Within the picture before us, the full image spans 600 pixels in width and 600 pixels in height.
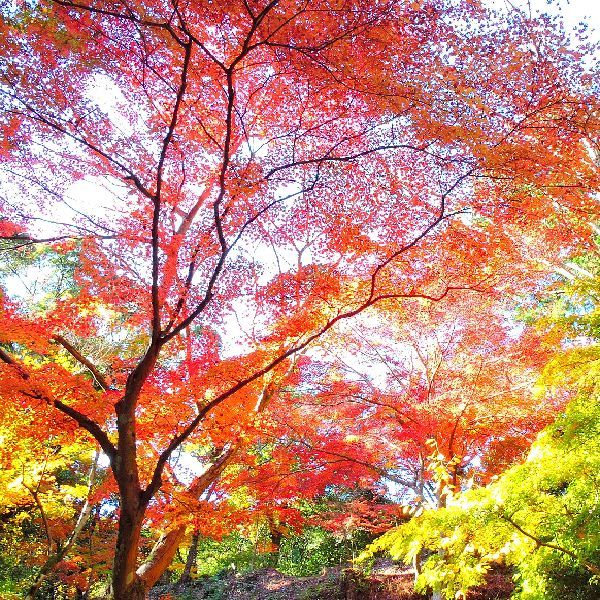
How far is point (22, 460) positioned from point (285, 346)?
227 inches

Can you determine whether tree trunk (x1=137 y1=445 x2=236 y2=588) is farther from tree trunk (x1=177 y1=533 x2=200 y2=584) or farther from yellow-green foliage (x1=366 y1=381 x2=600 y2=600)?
tree trunk (x1=177 y1=533 x2=200 y2=584)

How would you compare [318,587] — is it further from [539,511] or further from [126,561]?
[539,511]

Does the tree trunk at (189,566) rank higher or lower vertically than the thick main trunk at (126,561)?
higher

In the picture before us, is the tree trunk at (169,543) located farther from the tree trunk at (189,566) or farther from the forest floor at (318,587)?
the tree trunk at (189,566)

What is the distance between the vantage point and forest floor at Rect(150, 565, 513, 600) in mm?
10992

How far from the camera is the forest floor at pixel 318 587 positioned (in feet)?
36.1

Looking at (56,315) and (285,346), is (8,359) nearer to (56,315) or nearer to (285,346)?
(56,315)

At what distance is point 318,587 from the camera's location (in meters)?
12.4

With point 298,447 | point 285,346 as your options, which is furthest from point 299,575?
point 285,346

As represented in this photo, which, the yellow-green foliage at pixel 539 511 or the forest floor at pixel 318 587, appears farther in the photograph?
the forest floor at pixel 318 587

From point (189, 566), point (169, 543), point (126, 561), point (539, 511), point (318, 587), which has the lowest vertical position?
point (318, 587)

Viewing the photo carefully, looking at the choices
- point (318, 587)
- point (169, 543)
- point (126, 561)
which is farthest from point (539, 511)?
point (318, 587)

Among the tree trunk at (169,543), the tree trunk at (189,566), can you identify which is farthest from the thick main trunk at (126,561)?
the tree trunk at (189,566)

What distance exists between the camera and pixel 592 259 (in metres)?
14.8
